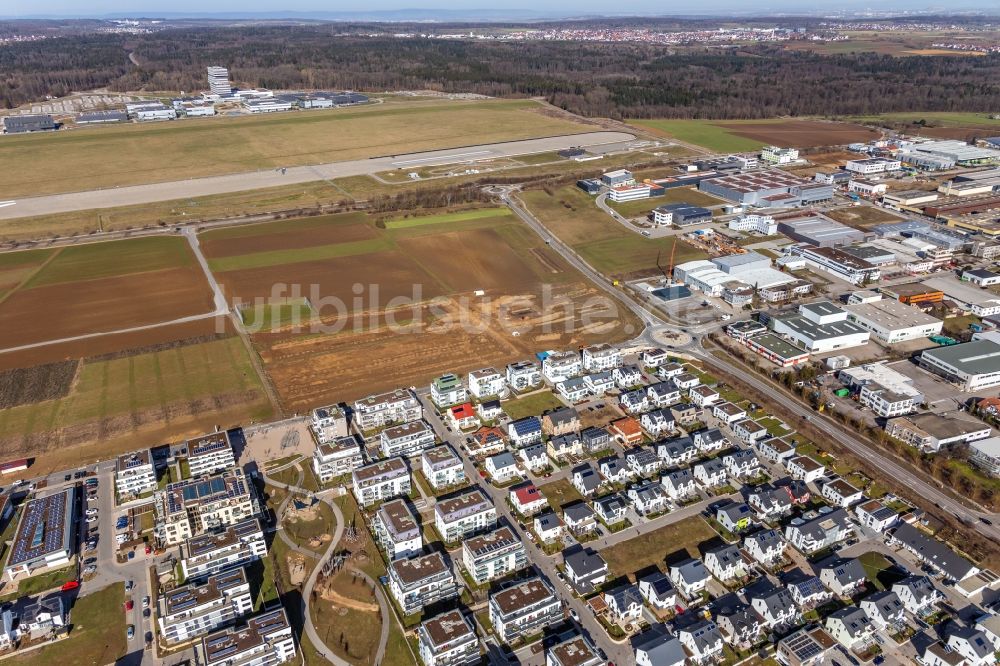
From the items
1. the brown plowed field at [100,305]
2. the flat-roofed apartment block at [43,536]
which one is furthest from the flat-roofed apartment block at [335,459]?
the brown plowed field at [100,305]

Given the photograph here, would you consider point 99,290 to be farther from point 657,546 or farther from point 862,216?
point 862,216

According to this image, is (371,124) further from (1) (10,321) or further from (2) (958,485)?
(2) (958,485)

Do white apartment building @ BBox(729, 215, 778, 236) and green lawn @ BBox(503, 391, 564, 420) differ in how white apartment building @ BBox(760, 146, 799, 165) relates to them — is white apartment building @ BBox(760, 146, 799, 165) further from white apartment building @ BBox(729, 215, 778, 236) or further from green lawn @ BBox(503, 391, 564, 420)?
green lawn @ BBox(503, 391, 564, 420)

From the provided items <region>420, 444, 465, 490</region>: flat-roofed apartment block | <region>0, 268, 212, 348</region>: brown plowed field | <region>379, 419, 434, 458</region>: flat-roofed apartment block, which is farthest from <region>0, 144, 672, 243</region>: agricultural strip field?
<region>420, 444, 465, 490</region>: flat-roofed apartment block

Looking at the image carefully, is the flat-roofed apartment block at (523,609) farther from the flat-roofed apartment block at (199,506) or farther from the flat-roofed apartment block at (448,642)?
the flat-roofed apartment block at (199,506)

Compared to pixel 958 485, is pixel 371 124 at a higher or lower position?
Answer: higher

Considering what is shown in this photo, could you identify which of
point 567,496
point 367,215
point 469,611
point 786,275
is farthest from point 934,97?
point 469,611
